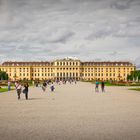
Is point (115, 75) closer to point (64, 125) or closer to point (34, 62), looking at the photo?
point (34, 62)

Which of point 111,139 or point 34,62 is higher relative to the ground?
point 34,62

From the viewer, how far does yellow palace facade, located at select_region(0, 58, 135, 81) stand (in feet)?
447

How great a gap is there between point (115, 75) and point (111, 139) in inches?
5277

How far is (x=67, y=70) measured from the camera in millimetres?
136250

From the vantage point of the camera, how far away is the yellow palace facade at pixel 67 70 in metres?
136

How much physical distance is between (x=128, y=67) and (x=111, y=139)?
133 meters

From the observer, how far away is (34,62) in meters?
141

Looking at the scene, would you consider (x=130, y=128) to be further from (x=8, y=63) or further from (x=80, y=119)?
(x=8, y=63)

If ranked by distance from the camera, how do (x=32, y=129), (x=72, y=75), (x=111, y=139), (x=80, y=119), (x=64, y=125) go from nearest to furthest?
1. (x=111, y=139)
2. (x=32, y=129)
3. (x=64, y=125)
4. (x=80, y=119)
5. (x=72, y=75)

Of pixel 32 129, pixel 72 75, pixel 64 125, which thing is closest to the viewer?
pixel 32 129

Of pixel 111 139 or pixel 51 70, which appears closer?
pixel 111 139

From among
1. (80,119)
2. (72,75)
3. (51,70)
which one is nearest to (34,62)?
(51,70)

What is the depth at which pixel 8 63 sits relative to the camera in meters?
139

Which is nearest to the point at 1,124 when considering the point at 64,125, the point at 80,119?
the point at 64,125
